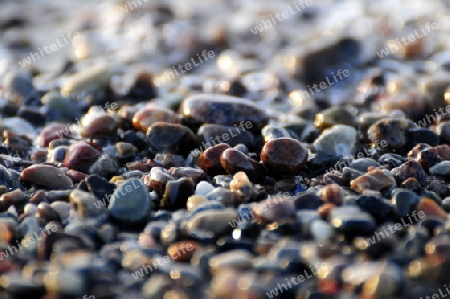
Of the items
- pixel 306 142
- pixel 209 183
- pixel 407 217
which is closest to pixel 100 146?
pixel 209 183

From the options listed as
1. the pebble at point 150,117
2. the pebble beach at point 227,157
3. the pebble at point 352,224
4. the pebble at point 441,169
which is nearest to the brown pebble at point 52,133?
the pebble beach at point 227,157

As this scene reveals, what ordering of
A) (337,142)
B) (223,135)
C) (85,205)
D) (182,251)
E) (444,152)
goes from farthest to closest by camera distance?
(223,135), (337,142), (444,152), (85,205), (182,251)

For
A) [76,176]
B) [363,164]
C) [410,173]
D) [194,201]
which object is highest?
[76,176]

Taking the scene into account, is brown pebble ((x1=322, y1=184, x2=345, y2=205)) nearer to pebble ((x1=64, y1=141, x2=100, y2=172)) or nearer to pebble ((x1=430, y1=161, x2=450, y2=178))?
pebble ((x1=430, y1=161, x2=450, y2=178))

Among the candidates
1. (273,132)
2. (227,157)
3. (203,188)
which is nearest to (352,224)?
(203,188)

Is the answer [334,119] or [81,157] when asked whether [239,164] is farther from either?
[334,119]

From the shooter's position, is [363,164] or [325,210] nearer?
[325,210]

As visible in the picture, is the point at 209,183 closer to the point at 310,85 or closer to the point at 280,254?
the point at 280,254
